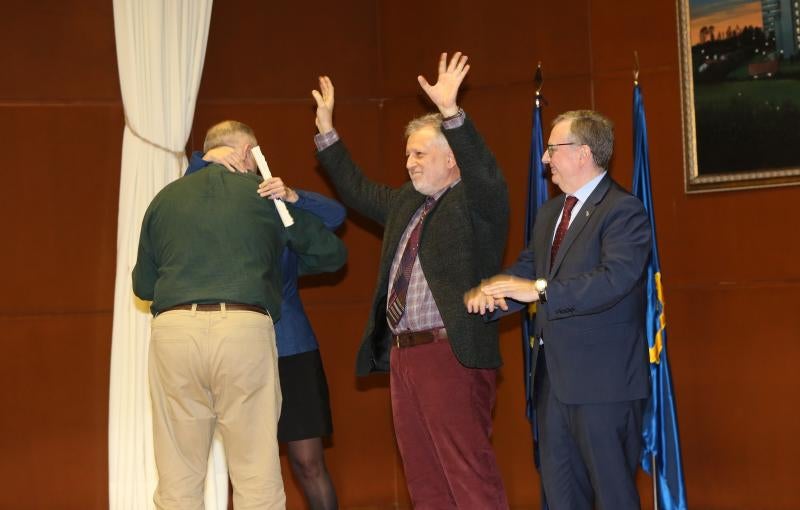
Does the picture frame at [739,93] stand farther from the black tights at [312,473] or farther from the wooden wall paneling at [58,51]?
the wooden wall paneling at [58,51]

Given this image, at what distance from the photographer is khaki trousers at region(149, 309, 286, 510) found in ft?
10.4

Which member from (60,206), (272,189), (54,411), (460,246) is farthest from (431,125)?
(54,411)

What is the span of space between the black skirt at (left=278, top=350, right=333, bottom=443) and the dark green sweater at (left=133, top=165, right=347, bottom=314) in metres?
0.41

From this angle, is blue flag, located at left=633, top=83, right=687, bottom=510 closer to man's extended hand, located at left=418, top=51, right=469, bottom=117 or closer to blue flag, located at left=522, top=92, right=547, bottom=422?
blue flag, located at left=522, top=92, right=547, bottom=422

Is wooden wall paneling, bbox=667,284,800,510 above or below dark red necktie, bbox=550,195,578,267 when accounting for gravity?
below

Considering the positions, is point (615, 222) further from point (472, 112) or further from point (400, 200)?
point (472, 112)

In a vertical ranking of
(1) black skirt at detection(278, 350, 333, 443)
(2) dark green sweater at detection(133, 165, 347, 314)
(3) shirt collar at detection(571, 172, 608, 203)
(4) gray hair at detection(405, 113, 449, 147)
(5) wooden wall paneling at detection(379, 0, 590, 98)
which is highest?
(5) wooden wall paneling at detection(379, 0, 590, 98)

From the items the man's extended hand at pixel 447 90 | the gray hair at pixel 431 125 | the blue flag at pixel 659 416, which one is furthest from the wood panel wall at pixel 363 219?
the man's extended hand at pixel 447 90

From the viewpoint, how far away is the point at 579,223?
3.12 metres

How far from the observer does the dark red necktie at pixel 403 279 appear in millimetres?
3514

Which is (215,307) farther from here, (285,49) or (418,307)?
(285,49)

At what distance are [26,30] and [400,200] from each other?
240cm

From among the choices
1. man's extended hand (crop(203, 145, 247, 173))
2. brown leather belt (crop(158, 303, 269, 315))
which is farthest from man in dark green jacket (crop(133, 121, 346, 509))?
man's extended hand (crop(203, 145, 247, 173))

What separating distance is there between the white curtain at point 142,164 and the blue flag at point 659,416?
2025 millimetres
